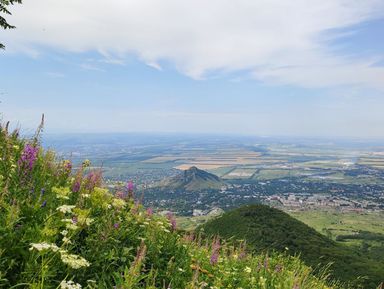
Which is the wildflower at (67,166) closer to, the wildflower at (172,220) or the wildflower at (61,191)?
A: the wildflower at (172,220)

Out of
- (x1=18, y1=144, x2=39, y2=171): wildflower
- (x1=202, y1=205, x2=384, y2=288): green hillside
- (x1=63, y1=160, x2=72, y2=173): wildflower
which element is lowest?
(x1=202, y1=205, x2=384, y2=288): green hillside

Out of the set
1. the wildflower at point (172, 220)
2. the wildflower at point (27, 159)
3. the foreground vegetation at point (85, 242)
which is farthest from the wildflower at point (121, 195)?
the wildflower at point (27, 159)

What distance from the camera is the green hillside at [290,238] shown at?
80.5 meters

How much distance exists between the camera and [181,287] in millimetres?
6648

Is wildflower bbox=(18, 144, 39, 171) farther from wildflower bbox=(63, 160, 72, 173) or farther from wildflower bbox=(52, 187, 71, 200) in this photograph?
wildflower bbox=(63, 160, 72, 173)

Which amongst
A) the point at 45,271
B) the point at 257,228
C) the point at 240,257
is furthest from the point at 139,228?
the point at 257,228

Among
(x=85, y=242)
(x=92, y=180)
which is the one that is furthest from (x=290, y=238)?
(x=85, y=242)

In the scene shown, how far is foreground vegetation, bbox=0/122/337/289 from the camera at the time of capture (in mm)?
4909

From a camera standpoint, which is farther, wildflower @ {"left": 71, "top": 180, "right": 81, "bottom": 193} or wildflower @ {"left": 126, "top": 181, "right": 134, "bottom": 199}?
wildflower @ {"left": 126, "top": 181, "right": 134, "bottom": 199}

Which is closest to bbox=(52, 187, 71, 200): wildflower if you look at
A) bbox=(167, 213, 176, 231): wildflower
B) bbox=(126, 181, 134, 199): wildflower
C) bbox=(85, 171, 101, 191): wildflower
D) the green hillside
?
bbox=(85, 171, 101, 191): wildflower

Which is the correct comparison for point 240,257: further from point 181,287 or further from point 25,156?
point 25,156

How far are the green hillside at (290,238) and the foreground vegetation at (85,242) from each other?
69.2m

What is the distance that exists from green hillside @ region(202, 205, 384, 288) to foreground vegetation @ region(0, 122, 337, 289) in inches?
2722

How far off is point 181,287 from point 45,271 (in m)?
2.89
